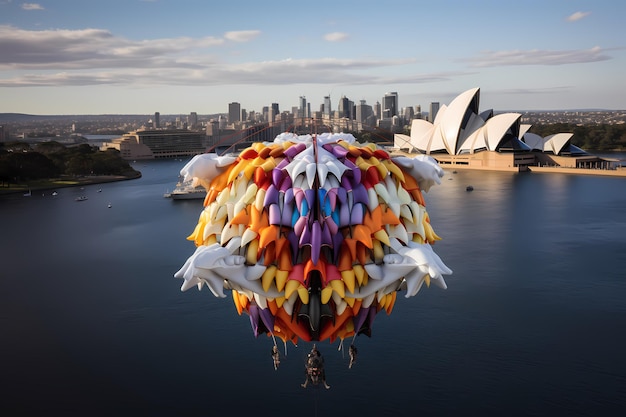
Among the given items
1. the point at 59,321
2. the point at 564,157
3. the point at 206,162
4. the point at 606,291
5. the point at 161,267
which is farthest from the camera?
the point at 564,157

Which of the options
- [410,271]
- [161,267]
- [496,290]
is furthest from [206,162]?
[161,267]

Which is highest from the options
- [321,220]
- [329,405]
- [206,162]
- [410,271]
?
[206,162]

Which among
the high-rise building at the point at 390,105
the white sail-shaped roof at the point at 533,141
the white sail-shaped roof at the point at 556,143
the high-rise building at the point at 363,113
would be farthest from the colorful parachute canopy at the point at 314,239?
the high-rise building at the point at 390,105

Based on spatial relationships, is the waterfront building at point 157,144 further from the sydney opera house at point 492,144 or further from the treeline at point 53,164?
the sydney opera house at point 492,144

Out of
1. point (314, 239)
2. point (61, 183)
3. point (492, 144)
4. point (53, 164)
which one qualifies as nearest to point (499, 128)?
point (492, 144)

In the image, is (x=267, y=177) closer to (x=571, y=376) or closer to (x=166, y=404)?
(x=166, y=404)
